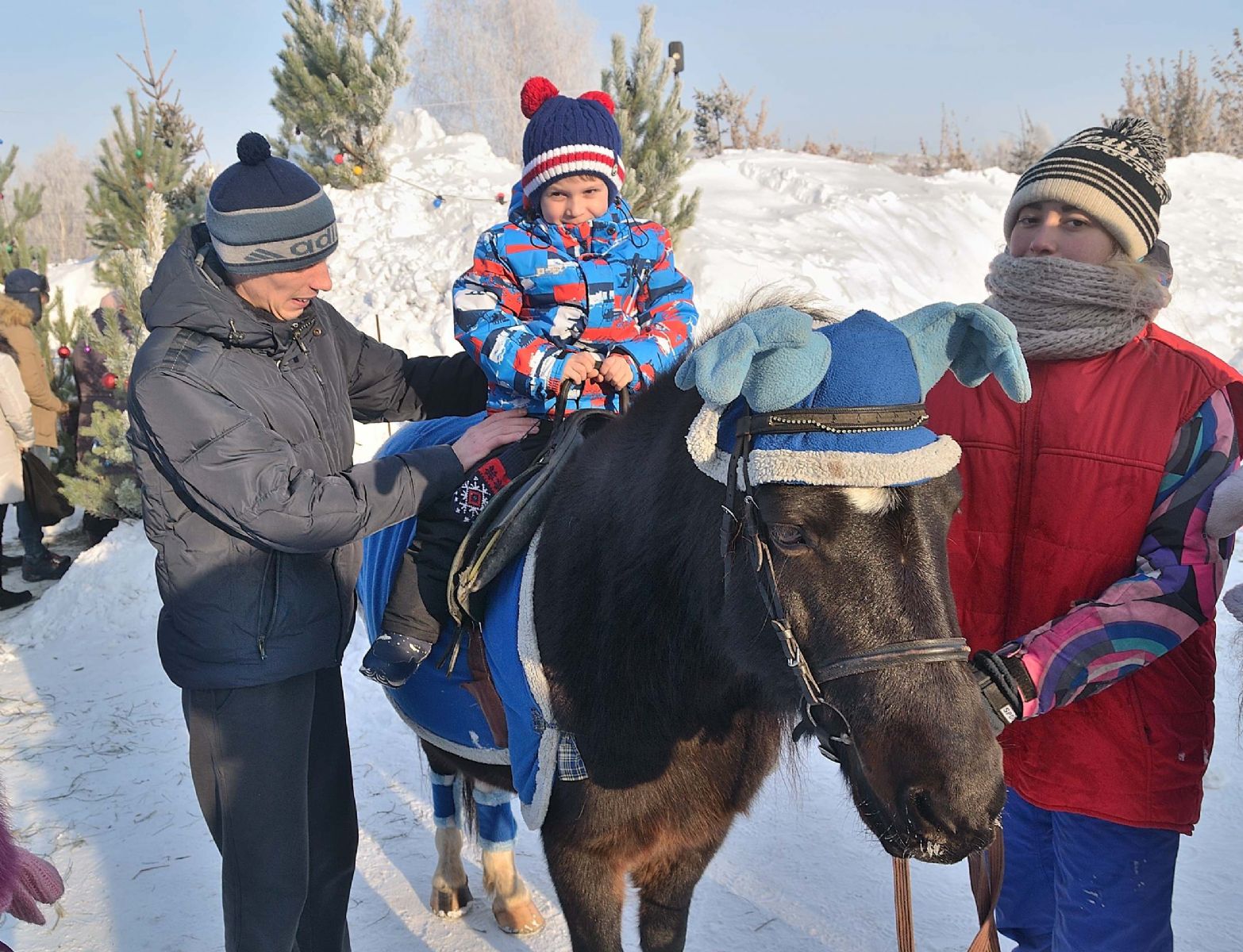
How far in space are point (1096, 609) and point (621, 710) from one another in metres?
1.03

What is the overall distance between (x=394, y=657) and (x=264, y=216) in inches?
45.8

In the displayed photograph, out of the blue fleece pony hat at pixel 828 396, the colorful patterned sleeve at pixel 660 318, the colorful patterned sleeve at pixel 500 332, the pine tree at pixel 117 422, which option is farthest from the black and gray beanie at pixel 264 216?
the pine tree at pixel 117 422

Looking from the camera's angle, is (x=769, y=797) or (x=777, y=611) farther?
(x=769, y=797)

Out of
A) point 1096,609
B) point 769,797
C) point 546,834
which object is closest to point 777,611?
point 1096,609

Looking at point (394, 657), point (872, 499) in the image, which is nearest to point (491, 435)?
point (394, 657)

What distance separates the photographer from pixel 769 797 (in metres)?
3.84

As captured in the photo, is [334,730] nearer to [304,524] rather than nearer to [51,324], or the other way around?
[304,524]

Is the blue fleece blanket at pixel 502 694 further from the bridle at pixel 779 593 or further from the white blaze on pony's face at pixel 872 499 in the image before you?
the white blaze on pony's face at pixel 872 499

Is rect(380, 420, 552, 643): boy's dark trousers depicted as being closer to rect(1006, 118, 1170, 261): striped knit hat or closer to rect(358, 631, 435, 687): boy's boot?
rect(358, 631, 435, 687): boy's boot

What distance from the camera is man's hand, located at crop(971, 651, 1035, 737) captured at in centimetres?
163

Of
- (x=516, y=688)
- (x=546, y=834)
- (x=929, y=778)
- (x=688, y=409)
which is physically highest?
(x=688, y=409)

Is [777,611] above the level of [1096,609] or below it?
above

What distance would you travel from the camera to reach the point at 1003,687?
162 centimetres

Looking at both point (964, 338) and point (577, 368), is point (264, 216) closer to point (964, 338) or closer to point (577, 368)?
point (577, 368)
